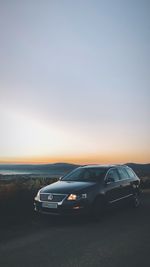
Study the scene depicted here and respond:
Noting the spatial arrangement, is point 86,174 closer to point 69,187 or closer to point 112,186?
point 112,186

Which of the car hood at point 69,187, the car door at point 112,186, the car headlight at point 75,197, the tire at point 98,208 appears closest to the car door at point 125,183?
the car door at point 112,186

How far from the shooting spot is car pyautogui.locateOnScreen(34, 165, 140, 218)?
9547 mm

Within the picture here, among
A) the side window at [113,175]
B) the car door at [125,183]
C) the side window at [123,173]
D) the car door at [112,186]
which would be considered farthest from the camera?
the side window at [123,173]

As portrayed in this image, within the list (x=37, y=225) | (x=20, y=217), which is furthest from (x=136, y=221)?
(x=20, y=217)

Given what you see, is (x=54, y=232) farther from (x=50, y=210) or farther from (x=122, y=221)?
(x=122, y=221)

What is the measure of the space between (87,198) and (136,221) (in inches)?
64.1

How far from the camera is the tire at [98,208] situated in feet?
32.2

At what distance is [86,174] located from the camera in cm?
1175

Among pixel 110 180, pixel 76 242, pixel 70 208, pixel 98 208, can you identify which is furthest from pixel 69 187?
pixel 76 242

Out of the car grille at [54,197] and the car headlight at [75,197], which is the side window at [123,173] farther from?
the car grille at [54,197]

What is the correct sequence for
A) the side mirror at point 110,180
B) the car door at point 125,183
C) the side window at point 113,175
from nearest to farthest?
the side mirror at point 110,180
the side window at point 113,175
the car door at point 125,183

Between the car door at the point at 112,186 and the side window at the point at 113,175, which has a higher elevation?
the side window at the point at 113,175

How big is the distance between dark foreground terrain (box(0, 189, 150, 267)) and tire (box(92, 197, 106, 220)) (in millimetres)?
209

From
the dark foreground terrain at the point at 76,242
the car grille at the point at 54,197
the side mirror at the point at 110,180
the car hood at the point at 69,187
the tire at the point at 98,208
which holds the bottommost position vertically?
the dark foreground terrain at the point at 76,242
